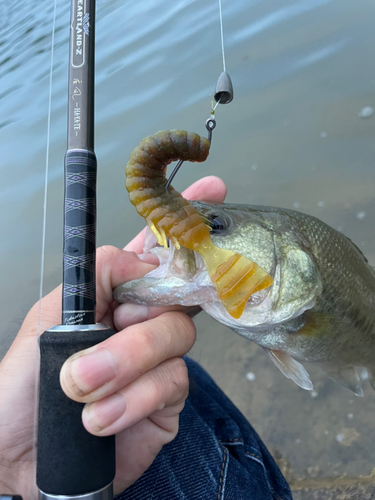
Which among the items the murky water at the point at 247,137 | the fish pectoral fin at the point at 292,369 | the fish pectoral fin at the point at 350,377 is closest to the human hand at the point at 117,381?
the fish pectoral fin at the point at 292,369

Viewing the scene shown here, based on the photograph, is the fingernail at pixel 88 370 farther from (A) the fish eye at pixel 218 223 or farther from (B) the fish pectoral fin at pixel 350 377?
(B) the fish pectoral fin at pixel 350 377

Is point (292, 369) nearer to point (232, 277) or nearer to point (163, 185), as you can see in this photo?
point (232, 277)


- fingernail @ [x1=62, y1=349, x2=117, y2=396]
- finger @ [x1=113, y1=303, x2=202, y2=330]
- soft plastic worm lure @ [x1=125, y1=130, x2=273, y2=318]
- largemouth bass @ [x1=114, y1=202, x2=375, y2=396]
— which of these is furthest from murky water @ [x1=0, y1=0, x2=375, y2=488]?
fingernail @ [x1=62, y1=349, x2=117, y2=396]

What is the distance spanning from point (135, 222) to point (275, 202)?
1217 mm

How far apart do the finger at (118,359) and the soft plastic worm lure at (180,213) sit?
213mm

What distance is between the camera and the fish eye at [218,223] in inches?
44.7

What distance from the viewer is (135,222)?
3.01 metres

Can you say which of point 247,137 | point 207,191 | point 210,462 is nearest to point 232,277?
point 207,191

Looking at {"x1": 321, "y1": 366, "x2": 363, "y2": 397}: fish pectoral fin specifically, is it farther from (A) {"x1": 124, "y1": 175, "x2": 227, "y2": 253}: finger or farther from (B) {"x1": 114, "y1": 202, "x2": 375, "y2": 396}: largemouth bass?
(A) {"x1": 124, "y1": 175, "x2": 227, "y2": 253}: finger

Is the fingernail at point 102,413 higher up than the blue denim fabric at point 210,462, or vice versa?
the fingernail at point 102,413

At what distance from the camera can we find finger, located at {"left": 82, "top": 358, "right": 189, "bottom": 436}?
2.80ft

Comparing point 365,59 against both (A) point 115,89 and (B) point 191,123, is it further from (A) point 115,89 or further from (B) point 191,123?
(A) point 115,89

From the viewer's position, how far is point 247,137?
313 centimetres

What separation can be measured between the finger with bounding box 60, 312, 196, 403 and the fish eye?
34 cm
